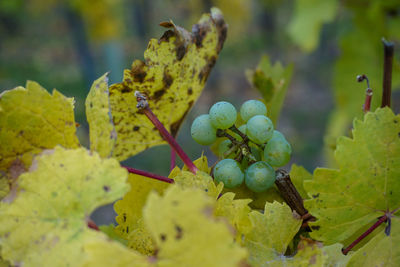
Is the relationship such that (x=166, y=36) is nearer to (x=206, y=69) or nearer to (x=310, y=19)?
(x=206, y=69)

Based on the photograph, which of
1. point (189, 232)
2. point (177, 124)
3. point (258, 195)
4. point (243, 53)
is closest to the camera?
point (189, 232)

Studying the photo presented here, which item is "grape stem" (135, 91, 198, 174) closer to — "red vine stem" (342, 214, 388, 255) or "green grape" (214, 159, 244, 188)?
"green grape" (214, 159, 244, 188)

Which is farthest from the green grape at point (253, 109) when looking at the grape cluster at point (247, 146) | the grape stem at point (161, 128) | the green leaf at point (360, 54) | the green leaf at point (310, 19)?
the green leaf at point (310, 19)

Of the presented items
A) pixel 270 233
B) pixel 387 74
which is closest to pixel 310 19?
pixel 387 74

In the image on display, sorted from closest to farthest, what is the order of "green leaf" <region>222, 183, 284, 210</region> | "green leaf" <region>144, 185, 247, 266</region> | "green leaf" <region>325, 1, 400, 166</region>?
"green leaf" <region>144, 185, 247, 266</region> < "green leaf" <region>222, 183, 284, 210</region> < "green leaf" <region>325, 1, 400, 166</region>

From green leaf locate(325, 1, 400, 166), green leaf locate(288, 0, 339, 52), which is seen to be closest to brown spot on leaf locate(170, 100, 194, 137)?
green leaf locate(325, 1, 400, 166)

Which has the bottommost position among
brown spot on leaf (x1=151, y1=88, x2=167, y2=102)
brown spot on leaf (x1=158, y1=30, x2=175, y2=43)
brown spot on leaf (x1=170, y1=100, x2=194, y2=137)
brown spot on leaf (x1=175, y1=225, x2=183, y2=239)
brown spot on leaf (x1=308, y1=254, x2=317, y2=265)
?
brown spot on leaf (x1=308, y1=254, x2=317, y2=265)

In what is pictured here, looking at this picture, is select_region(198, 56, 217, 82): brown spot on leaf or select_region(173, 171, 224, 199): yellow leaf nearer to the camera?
select_region(173, 171, 224, 199): yellow leaf

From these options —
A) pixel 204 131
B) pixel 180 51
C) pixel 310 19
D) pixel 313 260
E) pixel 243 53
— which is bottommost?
pixel 313 260
